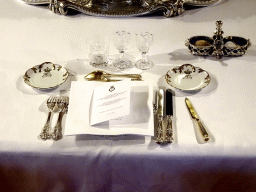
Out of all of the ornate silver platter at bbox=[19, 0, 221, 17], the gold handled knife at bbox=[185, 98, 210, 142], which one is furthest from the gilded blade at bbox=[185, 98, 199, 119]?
the ornate silver platter at bbox=[19, 0, 221, 17]

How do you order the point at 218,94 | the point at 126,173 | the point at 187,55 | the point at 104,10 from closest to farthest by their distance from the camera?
the point at 126,173
the point at 218,94
the point at 187,55
the point at 104,10

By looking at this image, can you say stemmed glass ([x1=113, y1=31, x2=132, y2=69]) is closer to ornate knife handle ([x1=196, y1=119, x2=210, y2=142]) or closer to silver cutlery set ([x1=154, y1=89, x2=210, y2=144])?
silver cutlery set ([x1=154, y1=89, x2=210, y2=144])

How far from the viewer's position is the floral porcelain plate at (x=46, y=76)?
3.48 feet

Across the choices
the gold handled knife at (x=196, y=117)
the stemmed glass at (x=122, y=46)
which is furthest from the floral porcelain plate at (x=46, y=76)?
the gold handled knife at (x=196, y=117)

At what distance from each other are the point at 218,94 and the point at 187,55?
0.90ft

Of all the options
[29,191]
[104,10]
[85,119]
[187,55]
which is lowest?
[29,191]

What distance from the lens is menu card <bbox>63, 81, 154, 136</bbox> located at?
87 cm

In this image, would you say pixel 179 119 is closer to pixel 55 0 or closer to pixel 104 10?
pixel 104 10

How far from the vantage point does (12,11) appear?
1578 mm

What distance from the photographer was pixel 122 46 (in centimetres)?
111

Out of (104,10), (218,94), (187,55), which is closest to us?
(218,94)

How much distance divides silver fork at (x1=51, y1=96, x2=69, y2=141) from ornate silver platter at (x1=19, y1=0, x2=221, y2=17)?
0.70 meters

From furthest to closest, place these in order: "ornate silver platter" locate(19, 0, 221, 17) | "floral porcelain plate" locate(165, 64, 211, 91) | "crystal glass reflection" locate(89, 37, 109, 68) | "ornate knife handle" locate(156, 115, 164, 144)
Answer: "ornate silver platter" locate(19, 0, 221, 17) → "crystal glass reflection" locate(89, 37, 109, 68) → "floral porcelain plate" locate(165, 64, 211, 91) → "ornate knife handle" locate(156, 115, 164, 144)

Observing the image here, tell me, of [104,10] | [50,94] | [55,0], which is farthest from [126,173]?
[55,0]
